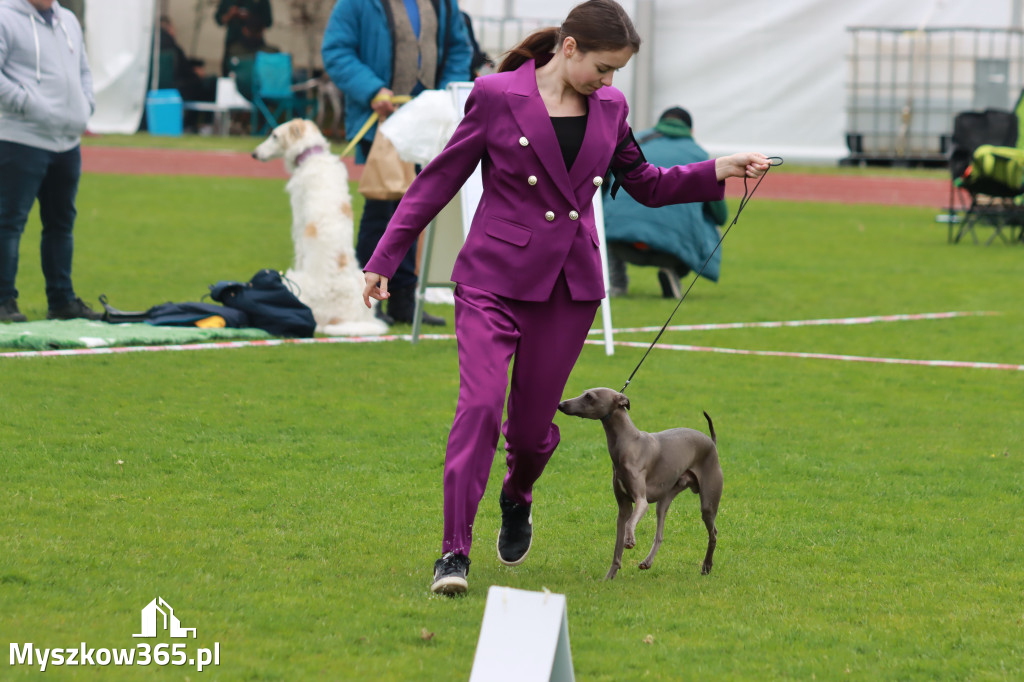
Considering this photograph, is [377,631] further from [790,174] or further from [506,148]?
[790,174]

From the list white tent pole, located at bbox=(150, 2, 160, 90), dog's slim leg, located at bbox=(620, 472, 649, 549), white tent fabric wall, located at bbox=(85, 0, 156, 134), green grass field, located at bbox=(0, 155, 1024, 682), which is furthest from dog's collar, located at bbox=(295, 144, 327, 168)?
white tent pole, located at bbox=(150, 2, 160, 90)

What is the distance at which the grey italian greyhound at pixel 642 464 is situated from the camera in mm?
4422

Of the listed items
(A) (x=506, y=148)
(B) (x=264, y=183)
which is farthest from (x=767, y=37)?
(A) (x=506, y=148)

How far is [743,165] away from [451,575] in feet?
5.47

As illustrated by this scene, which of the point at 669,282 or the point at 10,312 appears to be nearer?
the point at 10,312

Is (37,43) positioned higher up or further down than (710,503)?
higher up

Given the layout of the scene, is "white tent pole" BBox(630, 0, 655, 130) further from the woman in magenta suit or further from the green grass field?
the woman in magenta suit

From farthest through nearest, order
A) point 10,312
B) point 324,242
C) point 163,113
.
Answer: point 163,113, point 324,242, point 10,312

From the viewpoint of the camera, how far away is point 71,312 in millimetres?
9523

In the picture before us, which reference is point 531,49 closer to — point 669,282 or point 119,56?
point 669,282

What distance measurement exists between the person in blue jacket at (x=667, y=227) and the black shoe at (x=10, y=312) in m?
4.81

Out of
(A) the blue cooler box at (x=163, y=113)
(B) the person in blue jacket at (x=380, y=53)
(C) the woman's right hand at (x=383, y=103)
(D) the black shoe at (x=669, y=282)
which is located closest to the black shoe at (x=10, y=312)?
(B) the person in blue jacket at (x=380, y=53)

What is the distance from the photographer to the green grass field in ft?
12.9

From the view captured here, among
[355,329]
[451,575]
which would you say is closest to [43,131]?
[355,329]
